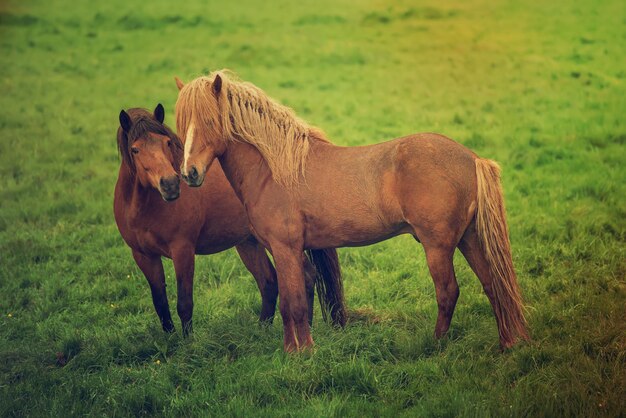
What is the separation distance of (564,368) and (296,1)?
20.7 meters

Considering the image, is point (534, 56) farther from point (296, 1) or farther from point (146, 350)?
point (146, 350)

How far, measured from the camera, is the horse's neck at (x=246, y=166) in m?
5.92

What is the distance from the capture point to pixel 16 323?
23.5 ft

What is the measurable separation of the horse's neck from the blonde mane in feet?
Answer: 0.26

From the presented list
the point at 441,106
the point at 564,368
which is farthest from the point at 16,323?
the point at 441,106

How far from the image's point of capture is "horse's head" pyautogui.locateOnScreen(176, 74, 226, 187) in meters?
5.52

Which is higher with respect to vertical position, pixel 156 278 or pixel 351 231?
pixel 351 231

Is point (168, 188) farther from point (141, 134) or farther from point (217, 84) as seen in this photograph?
point (217, 84)

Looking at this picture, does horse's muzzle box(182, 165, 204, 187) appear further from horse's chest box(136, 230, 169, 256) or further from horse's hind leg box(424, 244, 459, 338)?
horse's hind leg box(424, 244, 459, 338)

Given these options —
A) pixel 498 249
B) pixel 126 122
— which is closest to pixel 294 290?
pixel 498 249

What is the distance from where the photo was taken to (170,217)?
6.28 meters

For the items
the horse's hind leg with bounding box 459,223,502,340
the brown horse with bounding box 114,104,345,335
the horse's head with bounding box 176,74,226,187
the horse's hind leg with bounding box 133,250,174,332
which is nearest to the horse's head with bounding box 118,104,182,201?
the brown horse with bounding box 114,104,345,335

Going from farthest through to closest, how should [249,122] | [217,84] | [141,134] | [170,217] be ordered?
[170,217] → [141,134] → [249,122] → [217,84]

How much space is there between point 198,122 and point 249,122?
0.44 m
